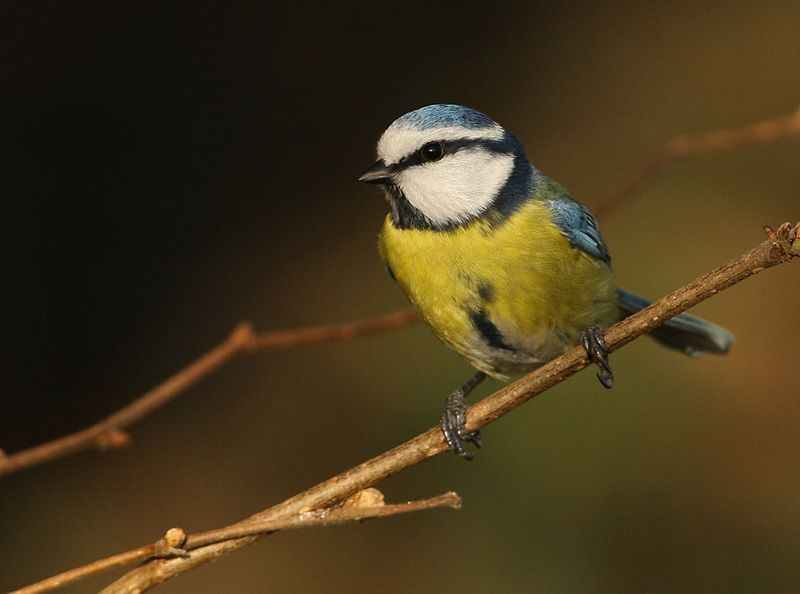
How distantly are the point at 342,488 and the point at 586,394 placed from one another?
2346 millimetres

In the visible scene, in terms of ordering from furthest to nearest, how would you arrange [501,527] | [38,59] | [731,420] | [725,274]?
[38,59]
[731,420]
[501,527]
[725,274]

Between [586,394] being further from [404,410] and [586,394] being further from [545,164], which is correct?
[545,164]

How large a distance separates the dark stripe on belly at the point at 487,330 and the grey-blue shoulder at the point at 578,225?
265mm

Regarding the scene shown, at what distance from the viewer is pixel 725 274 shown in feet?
4.24

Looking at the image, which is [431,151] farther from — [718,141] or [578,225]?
[718,141]

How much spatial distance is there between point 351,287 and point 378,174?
255cm

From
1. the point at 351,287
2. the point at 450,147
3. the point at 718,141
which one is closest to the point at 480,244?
the point at 450,147

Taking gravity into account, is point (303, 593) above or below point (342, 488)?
above

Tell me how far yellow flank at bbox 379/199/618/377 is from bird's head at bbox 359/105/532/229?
0.14 feet

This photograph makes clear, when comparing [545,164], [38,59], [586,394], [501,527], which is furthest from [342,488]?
[545,164]

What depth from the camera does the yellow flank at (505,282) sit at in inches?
81.9

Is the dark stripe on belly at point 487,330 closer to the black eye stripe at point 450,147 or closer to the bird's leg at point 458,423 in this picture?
the bird's leg at point 458,423

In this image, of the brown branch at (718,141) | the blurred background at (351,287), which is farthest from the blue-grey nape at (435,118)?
the blurred background at (351,287)

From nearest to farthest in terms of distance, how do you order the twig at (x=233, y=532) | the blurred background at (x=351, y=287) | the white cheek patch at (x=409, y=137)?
the twig at (x=233, y=532) → the white cheek patch at (x=409, y=137) → the blurred background at (x=351, y=287)
